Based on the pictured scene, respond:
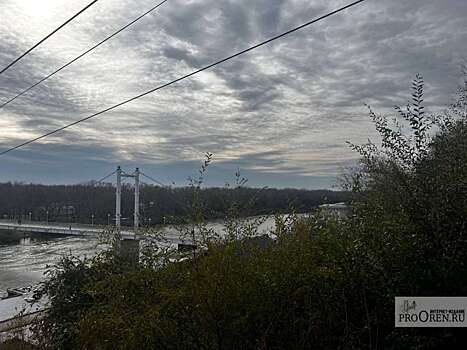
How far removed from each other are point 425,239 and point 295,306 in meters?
0.82

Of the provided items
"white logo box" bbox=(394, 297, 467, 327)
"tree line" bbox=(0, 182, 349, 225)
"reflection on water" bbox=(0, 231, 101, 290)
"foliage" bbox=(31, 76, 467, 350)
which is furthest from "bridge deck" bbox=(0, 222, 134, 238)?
"white logo box" bbox=(394, 297, 467, 327)

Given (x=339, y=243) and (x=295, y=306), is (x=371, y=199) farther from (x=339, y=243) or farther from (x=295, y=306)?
(x=295, y=306)

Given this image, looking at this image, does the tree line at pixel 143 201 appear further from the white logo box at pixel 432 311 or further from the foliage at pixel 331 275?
the white logo box at pixel 432 311

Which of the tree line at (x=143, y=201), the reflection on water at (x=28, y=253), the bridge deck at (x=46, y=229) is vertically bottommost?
the reflection on water at (x=28, y=253)

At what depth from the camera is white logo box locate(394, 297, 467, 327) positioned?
2236mm

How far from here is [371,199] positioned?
110 inches

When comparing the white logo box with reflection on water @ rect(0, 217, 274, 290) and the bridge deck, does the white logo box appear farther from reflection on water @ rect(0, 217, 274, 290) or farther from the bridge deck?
the bridge deck

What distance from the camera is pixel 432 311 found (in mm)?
2270

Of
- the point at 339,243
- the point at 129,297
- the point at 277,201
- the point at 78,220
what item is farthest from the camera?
the point at 78,220

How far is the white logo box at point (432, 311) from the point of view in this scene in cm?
224

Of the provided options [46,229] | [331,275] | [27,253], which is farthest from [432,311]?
[46,229]

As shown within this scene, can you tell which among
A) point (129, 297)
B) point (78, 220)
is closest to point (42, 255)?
point (78, 220)

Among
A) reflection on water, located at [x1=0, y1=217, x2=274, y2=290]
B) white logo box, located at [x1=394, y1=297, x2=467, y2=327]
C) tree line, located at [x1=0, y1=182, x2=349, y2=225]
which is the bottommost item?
reflection on water, located at [x1=0, y1=217, x2=274, y2=290]

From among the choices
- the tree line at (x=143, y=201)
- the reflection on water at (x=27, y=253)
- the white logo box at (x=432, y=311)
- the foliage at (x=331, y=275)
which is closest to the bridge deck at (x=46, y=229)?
the reflection on water at (x=27, y=253)
